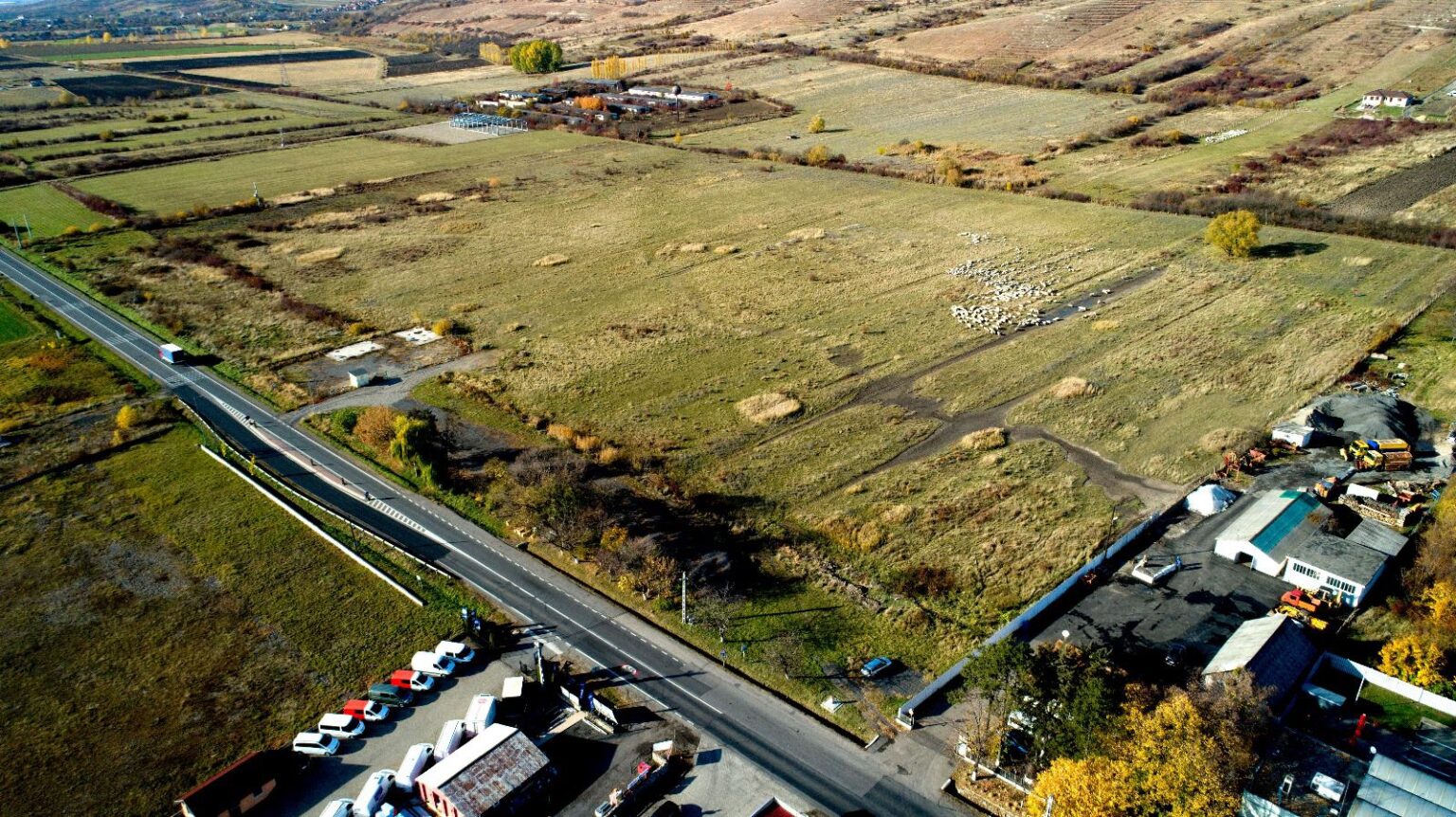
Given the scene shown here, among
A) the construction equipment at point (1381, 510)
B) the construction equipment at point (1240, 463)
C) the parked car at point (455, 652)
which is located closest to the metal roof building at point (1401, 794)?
the construction equipment at point (1381, 510)

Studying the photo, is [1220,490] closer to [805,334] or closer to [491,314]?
[805,334]

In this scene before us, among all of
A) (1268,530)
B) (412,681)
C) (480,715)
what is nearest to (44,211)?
(412,681)

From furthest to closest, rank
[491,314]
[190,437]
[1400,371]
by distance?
[491,314]
[1400,371]
[190,437]

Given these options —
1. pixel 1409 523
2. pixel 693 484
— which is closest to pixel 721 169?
pixel 693 484

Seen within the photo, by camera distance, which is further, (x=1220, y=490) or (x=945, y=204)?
(x=945, y=204)

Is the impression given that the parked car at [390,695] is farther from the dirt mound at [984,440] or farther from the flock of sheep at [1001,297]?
the flock of sheep at [1001,297]

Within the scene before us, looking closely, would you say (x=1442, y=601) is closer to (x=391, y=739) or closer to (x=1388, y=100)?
(x=391, y=739)

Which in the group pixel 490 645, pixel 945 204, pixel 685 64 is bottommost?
pixel 490 645

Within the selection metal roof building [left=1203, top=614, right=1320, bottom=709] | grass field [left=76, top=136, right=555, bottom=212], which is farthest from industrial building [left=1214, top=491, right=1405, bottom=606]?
grass field [left=76, top=136, right=555, bottom=212]
